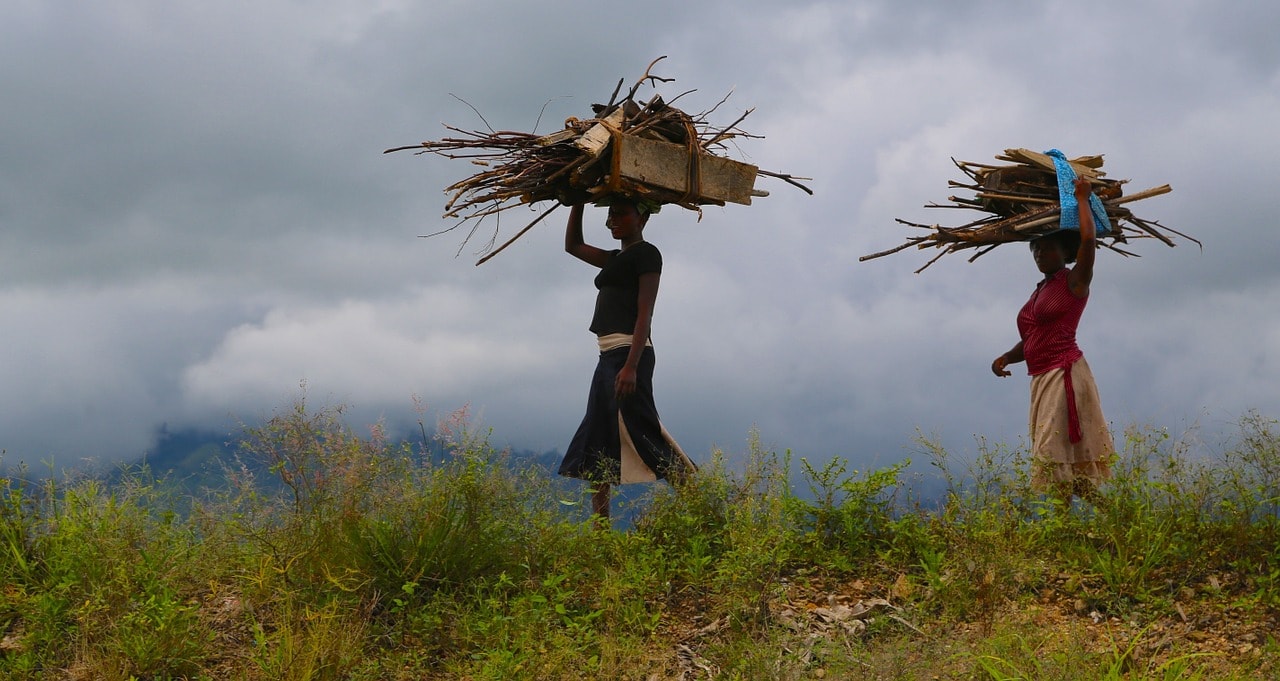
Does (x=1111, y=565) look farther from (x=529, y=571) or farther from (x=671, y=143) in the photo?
(x=671, y=143)

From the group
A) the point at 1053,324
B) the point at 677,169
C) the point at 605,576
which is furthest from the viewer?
the point at 677,169

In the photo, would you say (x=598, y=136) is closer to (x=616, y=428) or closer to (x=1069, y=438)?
(x=616, y=428)

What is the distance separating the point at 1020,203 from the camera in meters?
7.48

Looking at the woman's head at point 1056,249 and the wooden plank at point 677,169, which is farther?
the woman's head at point 1056,249

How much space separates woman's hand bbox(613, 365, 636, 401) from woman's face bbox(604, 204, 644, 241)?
0.91 m

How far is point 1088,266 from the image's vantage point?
6.87 m

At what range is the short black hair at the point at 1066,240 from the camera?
7.18 m

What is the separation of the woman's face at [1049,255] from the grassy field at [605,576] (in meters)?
1.40

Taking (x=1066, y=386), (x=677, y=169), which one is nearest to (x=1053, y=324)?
(x=1066, y=386)

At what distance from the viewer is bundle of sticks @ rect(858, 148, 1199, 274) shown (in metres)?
7.29

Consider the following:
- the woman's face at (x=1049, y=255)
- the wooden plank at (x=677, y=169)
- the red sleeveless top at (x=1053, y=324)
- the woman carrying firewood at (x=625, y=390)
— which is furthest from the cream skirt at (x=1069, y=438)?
the wooden plank at (x=677, y=169)

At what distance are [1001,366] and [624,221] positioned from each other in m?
2.85

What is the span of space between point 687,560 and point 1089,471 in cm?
273

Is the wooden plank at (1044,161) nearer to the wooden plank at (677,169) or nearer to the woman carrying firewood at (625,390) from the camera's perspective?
the wooden plank at (677,169)
